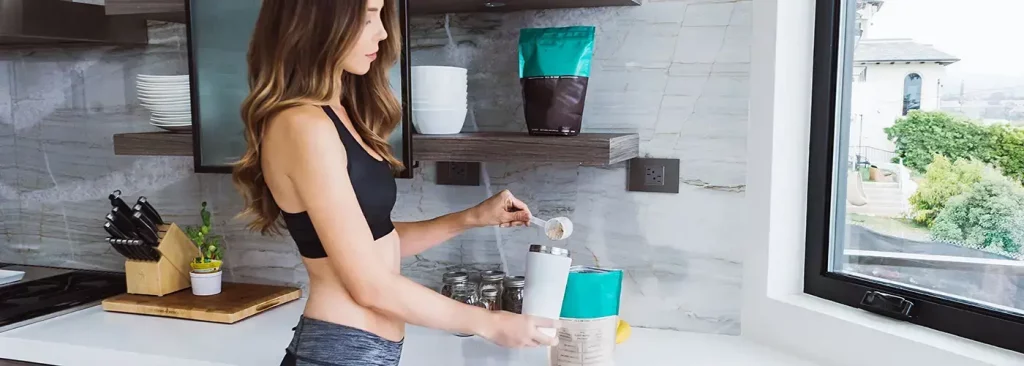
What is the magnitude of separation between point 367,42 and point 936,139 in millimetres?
1065

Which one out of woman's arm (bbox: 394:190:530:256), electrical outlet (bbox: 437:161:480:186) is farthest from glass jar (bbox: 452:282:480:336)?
electrical outlet (bbox: 437:161:480:186)

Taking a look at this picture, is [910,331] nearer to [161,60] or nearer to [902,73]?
[902,73]

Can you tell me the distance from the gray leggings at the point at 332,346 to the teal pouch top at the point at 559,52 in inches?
24.6

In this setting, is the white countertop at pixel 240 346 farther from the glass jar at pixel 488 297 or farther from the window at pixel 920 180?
the window at pixel 920 180

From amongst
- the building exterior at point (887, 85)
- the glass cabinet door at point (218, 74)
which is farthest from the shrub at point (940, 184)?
the glass cabinet door at point (218, 74)

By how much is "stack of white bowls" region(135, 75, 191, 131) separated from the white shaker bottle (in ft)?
3.37

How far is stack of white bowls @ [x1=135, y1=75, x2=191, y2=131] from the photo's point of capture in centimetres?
189

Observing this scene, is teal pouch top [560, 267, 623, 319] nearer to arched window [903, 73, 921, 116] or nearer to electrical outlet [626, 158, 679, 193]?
electrical outlet [626, 158, 679, 193]

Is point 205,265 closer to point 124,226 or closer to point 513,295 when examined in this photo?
point 124,226

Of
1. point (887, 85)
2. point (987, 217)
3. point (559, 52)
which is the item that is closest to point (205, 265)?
point (559, 52)

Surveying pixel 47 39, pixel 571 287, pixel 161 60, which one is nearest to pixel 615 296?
pixel 571 287

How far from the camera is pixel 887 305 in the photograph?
60.6 inches

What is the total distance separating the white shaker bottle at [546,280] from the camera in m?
1.32

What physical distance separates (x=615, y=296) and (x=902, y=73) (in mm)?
705
